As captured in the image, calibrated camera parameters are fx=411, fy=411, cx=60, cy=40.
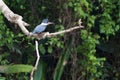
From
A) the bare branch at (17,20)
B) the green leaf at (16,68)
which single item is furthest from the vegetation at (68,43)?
the bare branch at (17,20)

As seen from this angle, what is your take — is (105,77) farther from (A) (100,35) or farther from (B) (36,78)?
(B) (36,78)

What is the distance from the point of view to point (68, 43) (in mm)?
4203

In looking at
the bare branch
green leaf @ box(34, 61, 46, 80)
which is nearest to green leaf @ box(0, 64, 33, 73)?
green leaf @ box(34, 61, 46, 80)

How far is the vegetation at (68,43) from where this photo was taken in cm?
407

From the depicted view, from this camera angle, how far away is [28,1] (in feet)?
14.4

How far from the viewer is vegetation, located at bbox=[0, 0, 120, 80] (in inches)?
160

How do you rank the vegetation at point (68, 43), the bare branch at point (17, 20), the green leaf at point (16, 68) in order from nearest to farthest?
the bare branch at point (17, 20) < the green leaf at point (16, 68) < the vegetation at point (68, 43)

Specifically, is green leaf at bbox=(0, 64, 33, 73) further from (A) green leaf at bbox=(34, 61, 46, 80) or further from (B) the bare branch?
(B) the bare branch

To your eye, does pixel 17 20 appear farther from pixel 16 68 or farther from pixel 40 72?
pixel 40 72

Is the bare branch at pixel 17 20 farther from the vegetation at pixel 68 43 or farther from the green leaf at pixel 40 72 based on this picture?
the green leaf at pixel 40 72

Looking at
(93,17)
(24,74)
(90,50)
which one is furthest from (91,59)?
(24,74)

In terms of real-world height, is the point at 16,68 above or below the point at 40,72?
above

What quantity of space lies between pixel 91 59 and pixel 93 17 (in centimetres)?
42

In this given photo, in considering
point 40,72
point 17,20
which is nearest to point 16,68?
point 40,72
